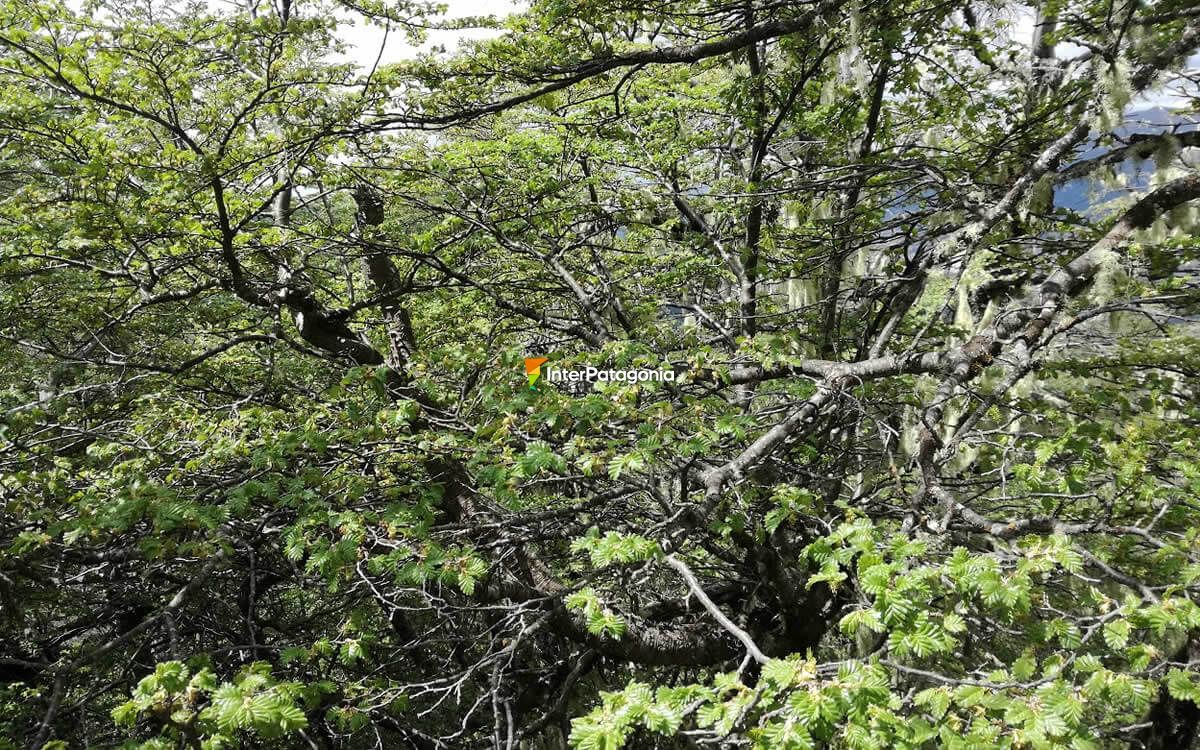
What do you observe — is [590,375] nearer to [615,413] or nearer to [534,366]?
[534,366]

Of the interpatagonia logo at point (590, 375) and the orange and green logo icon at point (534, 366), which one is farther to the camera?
the orange and green logo icon at point (534, 366)

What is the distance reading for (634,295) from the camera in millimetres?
5469

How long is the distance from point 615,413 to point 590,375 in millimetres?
943

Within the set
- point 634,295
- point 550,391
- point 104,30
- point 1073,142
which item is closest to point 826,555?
point 550,391

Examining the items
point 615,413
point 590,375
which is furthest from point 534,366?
point 615,413

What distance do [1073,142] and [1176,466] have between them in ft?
5.25

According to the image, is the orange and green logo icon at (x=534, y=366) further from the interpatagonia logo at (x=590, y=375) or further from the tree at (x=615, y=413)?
the tree at (x=615, y=413)

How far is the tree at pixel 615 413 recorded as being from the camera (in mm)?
2016

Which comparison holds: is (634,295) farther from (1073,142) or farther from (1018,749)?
(1018,749)

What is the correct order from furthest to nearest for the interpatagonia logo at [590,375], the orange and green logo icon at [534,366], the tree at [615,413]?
the orange and green logo icon at [534,366] → the interpatagonia logo at [590,375] → the tree at [615,413]

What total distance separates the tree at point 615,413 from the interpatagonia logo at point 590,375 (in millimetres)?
132

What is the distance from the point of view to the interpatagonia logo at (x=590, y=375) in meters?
3.31

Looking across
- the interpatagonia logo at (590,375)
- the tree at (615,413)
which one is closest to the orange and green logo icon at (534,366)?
the interpatagonia logo at (590,375)

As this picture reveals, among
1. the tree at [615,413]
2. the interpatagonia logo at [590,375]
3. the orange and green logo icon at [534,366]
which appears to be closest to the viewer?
the tree at [615,413]
